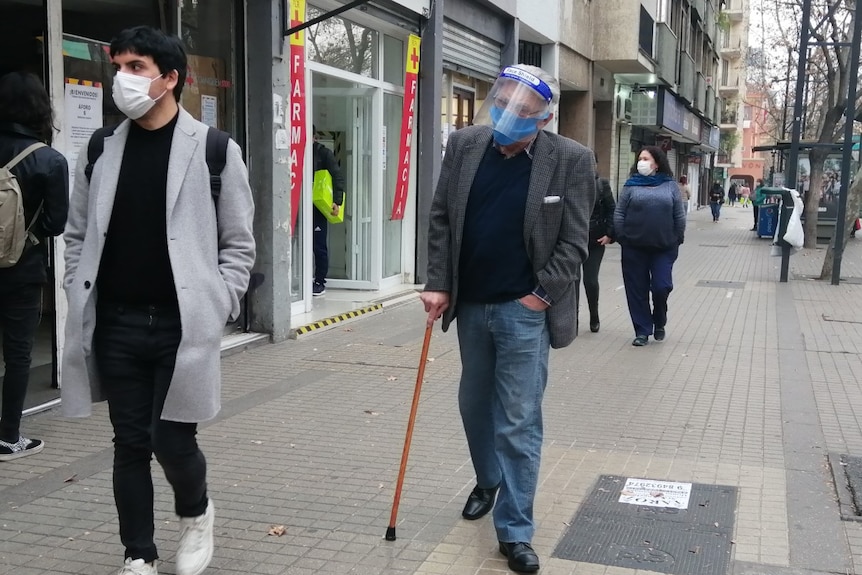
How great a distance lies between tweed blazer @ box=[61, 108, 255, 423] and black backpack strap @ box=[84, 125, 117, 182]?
32mm

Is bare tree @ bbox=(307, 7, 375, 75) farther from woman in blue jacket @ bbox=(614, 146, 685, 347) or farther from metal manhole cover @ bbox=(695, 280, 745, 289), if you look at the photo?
metal manhole cover @ bbox=(695, 280, 745, 289)

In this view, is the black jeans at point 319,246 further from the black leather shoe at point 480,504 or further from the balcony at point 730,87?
the balcony at point 730,87

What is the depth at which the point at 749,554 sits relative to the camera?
3.97m

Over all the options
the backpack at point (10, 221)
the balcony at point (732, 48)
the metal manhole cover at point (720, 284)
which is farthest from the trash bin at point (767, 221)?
the balcony at point (732, 48)

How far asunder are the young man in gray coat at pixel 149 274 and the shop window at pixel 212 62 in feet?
15.5

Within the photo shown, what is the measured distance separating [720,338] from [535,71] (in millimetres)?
6527

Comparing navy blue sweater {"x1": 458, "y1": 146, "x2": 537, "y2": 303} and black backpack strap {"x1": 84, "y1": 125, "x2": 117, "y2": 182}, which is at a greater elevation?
black backpack strap {"x1": 84, "y1": 125, "x2": 117, "y2": 182}

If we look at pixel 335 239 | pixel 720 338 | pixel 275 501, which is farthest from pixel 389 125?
pixel 275 501

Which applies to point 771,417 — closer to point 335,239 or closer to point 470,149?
point 470,149

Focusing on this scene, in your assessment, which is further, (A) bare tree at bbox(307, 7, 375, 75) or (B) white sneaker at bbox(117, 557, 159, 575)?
(A) bare tree at bbox(307, 7, 375, 75)

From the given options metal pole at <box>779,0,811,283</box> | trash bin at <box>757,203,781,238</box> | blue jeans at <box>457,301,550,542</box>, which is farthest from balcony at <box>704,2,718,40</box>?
blue jeans at <box>457,301,550,542</box>

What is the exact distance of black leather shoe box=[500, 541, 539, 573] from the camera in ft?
12.1

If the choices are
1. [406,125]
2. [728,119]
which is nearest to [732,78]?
[728,119]

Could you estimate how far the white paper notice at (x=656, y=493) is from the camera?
15.1ft
